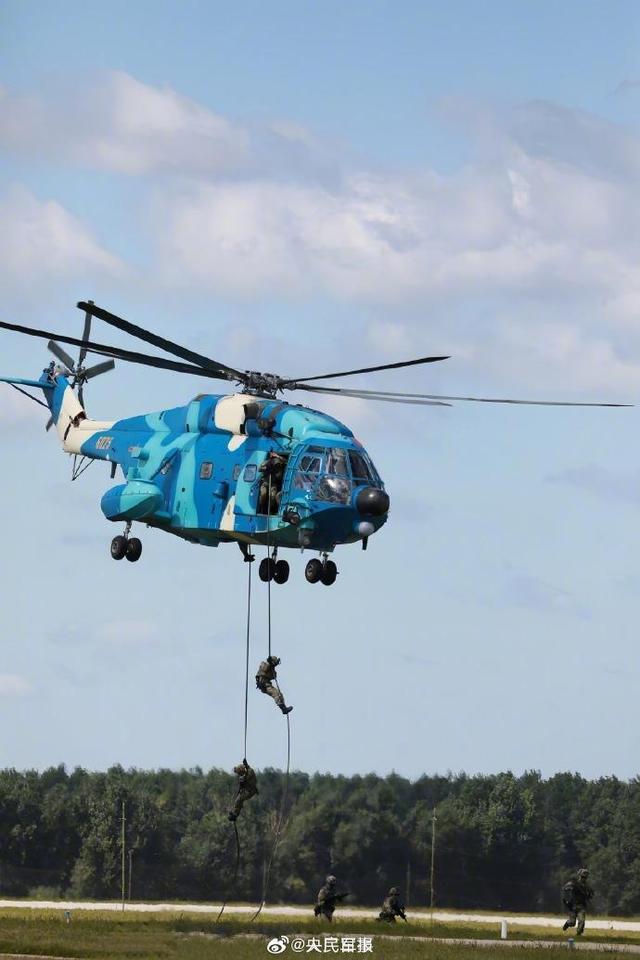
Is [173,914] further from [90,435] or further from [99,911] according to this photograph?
[90,435]

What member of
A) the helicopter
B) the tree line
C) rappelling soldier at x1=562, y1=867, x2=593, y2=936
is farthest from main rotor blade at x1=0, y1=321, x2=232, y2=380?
the tree line

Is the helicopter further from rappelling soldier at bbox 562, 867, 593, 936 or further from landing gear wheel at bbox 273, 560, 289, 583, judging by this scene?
rappelling soldier at bbox 562, 867, 593, 936

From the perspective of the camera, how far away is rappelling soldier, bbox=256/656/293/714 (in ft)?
169

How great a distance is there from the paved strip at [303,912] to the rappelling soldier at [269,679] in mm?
23102

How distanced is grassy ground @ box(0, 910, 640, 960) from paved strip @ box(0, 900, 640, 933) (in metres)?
14.0

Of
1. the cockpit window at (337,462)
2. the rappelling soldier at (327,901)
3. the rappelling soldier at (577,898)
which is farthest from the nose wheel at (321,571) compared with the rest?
the rappelling soldier at (577,898)

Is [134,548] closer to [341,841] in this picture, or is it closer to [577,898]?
[577,898]

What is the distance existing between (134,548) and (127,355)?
21.0ft

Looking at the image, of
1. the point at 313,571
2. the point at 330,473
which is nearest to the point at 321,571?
the point at 313,571

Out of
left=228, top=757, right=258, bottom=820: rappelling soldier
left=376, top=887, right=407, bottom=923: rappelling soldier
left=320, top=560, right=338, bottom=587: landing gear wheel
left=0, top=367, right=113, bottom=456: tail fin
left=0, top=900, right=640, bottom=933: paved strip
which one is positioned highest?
left=0, top=367, right=113, bottom=456: tail fin

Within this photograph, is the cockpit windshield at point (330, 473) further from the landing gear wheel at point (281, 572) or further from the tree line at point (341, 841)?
the tree line at point (341, 841)

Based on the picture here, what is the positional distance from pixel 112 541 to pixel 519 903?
4284cm

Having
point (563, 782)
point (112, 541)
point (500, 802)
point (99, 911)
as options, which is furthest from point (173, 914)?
point (563, 782)

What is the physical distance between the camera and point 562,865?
101438mm
